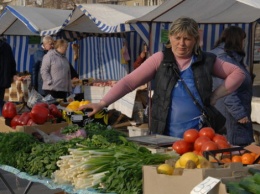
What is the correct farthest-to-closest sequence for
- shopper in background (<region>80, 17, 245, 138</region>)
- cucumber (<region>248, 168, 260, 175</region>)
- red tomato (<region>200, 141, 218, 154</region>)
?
shopper in background (<region>80, 17, 245, 138</region>) → red tomato (<region>200, 141, 218, 154</region>) → cucumber (<region>248, 168, 260, 175</region>)

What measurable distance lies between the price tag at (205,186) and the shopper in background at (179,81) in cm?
159

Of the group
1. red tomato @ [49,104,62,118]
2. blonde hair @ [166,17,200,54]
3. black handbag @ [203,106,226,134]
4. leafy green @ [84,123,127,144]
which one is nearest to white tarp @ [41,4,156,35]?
red tomato @ [49,104,62,118]

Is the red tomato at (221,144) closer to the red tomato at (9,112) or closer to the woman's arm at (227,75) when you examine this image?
the woman's arm at (227,75)

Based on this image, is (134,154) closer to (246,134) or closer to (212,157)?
(212,157)

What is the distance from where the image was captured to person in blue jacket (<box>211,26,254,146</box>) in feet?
19.9

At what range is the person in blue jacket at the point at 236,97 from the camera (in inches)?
239

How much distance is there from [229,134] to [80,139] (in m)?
2.07

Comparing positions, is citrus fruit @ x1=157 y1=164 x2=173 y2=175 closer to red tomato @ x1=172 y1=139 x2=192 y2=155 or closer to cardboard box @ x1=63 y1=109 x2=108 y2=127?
red tomato @ x1=172 y1=139 x2=192 y2=155

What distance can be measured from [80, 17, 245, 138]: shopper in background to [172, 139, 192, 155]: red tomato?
0.51 metres

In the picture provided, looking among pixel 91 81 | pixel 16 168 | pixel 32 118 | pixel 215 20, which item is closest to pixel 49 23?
pixel 91 81

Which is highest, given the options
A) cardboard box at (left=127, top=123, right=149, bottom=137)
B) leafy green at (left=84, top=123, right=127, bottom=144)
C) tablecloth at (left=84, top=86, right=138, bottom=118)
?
leafy green at (left=84, top=123, right=127, bottom=144)

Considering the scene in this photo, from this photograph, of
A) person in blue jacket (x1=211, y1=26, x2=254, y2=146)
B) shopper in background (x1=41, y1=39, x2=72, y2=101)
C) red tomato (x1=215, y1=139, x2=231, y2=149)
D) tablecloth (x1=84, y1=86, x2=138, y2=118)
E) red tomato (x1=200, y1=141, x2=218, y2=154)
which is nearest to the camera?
red tomato (x1=200, y1=141, x2=218, y2=154)

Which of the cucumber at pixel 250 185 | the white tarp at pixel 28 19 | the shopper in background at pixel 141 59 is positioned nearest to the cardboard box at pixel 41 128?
the cucumber at pixel 250 185

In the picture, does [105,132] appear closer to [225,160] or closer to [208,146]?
[208,146]
